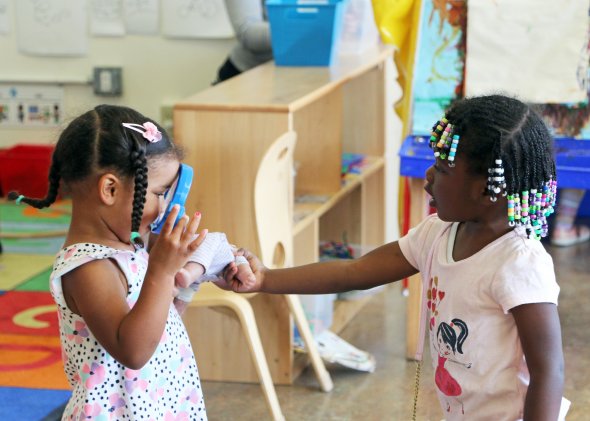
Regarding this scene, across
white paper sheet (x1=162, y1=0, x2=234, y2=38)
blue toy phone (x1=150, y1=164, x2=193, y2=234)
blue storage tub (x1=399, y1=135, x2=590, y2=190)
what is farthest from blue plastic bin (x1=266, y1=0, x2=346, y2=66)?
blue toy phone (x1=150, y1=164, x2=193, y2=234)

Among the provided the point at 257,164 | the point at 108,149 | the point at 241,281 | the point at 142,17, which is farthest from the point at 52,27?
the point at 108,149

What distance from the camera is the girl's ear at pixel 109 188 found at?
1453 mm

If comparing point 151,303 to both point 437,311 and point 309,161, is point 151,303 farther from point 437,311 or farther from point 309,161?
point 309,161

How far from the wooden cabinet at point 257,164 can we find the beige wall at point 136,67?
1.41 metres

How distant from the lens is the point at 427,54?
2840 millimetres

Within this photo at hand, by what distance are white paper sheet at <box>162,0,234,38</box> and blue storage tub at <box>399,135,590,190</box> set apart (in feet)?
6.83

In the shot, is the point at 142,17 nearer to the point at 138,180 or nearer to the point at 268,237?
the point at 268,237

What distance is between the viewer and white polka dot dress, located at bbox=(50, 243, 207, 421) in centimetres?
147

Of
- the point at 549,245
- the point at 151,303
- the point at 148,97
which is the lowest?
the point at 549,245

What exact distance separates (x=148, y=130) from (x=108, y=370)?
39cm

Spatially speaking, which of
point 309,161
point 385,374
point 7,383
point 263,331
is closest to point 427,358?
point 385,374

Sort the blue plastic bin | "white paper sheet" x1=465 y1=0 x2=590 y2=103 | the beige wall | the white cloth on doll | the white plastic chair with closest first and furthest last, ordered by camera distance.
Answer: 1. the white cloth on doll
2. the white plastic chair
3. "white paper sheet" x1=465 y1=0 x2=590 y2=103
4. the blue plastic bin
5. the beige wall

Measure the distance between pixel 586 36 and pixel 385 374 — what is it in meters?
1.19

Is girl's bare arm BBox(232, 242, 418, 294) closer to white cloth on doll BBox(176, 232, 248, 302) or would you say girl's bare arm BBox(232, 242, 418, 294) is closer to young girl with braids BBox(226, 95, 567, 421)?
white cloth on doll BBox(176, 232, 248, 302)
